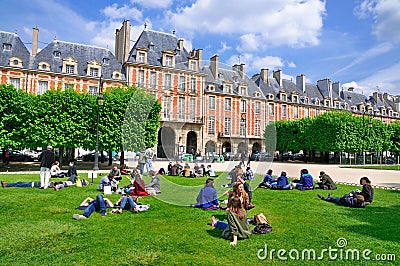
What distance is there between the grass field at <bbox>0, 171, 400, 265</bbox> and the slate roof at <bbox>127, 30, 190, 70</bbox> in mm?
34134

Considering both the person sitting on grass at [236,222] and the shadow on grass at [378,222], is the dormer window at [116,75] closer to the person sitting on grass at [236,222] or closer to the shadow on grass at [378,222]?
the shadow on grass at [378,222]

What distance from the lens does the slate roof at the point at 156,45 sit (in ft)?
139

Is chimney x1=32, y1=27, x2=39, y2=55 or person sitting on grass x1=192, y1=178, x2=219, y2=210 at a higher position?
chimney x1=32, y1=27, x2=39, y2=55

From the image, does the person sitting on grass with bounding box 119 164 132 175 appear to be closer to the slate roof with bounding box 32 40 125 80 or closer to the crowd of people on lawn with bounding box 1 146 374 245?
the crowd of people on lawn with bounding box 1 146 374 245

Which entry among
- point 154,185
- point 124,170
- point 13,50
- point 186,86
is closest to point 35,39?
point 13,50

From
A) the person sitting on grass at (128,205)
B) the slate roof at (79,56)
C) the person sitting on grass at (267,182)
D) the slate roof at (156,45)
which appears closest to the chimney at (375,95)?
the slate roof at (156,45)

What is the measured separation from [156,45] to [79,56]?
11.0 meters

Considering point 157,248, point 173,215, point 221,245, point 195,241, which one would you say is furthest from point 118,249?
point 173,215

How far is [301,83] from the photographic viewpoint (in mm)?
63094

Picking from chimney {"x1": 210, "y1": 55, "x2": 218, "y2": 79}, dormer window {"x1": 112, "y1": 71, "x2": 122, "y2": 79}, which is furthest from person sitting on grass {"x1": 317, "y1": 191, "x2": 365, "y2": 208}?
dormer window {"x1": 112, "y1": 71, "x2": 122, "y2": 79}

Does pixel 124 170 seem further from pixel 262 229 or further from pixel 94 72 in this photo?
pixel 94 72

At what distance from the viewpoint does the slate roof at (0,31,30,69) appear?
36062 millimetres

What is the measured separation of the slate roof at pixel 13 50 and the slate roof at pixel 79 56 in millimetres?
1130

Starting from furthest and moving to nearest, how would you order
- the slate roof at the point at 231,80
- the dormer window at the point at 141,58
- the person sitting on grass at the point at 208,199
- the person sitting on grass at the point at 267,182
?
the dormer window at the point at 141,58, the person sitting on grass at the point at 267,182, the person sitting on grass at the point at 208,199, the slate roof at the point at 231,80
